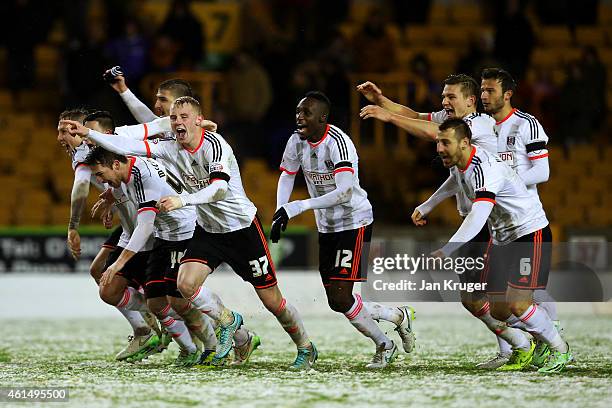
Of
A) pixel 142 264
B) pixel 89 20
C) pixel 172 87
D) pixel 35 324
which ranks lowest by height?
pixel 35 324

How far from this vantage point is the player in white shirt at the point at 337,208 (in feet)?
28.6

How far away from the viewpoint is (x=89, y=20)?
18.7 metres

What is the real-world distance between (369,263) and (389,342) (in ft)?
2.16

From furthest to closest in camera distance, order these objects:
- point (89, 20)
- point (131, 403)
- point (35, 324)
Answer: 1. point (89, 20)
2. point (35, 324)
3. point (131, 403)

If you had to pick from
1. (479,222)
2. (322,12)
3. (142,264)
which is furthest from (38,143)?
(479,222)

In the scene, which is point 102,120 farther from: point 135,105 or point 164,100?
point 135,105

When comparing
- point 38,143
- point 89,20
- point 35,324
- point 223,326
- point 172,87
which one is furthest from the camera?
point 89,20

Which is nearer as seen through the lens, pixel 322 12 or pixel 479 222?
pixel 479 222

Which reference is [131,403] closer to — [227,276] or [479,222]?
[479,222]

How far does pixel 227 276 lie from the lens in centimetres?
1466

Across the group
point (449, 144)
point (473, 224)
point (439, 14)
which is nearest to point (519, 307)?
point (473, 224)

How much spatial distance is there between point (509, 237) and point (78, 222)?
3.54 meters

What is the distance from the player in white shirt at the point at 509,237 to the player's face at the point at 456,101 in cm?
49

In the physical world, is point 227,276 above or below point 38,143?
below
